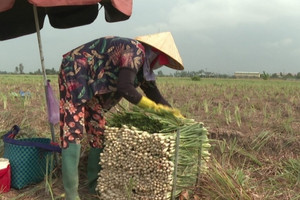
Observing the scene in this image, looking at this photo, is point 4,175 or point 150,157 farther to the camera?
point 4,175

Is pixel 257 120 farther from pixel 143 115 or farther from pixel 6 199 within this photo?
pixel 6 199

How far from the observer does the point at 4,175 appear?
246cm

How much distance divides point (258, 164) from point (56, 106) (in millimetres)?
1924

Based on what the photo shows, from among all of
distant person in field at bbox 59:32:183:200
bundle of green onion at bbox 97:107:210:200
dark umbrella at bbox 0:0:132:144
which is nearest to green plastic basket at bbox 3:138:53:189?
→ dark umbrella at bbox 0:0:132:144

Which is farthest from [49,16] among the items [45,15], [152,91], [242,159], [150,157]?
[242,159]

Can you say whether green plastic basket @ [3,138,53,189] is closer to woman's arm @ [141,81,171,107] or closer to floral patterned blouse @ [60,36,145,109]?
floral patterned blouse @ [60,36,145,109]

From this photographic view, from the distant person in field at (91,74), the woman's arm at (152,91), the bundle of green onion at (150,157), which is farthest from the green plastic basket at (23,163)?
the woman's arm at (152,91)

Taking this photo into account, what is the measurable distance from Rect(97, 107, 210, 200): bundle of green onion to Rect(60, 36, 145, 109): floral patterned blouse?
0.28 m

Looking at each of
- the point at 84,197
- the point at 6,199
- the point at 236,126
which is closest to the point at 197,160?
the point at 84,197

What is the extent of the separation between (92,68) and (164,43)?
0.52 meters

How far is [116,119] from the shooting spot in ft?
7.55

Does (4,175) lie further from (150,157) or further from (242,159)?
(242,159)

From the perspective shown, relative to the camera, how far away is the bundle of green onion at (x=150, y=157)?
→ 6.54ft

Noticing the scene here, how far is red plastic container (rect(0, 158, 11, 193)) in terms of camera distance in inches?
96.2
